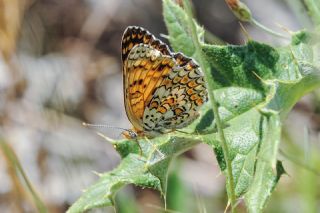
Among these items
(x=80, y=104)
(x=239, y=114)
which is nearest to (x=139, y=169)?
(x=239, y=114)

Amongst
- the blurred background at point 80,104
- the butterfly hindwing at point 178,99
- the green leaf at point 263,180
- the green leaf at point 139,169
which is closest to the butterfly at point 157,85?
the butterfly hindwing at point 178,99

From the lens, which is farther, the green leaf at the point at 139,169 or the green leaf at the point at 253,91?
the green leaf at the point at 139,169

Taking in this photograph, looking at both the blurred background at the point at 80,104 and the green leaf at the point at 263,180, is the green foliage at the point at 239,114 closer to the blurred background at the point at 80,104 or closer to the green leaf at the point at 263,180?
the green leaf at the point at 263,180

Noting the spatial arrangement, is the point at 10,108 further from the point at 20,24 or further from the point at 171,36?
the point at 171,36

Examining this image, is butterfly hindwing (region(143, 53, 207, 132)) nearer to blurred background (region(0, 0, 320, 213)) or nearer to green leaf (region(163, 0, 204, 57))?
green leaf (region(163, 0, 204, 57))

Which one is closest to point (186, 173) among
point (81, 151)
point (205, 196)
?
point (205, 196)

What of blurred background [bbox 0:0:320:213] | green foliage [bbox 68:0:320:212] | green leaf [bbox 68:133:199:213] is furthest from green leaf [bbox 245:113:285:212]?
blurred background [bbox 0:0:320:213]

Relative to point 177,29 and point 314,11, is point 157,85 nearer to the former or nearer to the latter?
point 177,29
